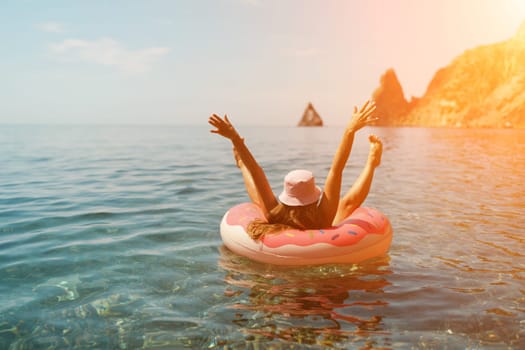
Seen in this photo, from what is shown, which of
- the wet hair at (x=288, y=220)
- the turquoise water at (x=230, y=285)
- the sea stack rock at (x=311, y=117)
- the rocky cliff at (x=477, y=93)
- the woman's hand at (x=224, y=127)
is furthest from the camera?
the sea stack rock at (x=311, y=117)

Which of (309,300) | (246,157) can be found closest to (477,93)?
(246,157)

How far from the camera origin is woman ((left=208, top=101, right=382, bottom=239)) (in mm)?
5109

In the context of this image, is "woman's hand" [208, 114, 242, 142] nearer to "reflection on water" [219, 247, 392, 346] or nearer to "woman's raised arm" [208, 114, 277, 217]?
"woman's raised arm" [208, 114, 277, 217]

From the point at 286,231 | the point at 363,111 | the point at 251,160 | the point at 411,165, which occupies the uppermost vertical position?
the point at 363,111

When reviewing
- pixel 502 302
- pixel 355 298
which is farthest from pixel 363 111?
pixel 502 302

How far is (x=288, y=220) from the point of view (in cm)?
554

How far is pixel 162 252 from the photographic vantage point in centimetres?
621

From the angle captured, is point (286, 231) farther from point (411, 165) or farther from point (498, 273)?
point (411, 165)

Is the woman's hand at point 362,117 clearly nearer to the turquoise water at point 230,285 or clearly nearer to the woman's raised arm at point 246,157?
the woman's raised arm at point 246,157

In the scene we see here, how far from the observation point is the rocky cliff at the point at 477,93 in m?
130

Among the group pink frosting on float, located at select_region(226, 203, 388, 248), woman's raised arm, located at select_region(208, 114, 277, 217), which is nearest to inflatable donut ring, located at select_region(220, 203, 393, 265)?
pink frosting on float, located at select_region(226, 203, 388, 248)

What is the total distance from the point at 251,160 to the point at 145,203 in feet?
17.9

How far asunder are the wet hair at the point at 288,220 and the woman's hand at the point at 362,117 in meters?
1.15

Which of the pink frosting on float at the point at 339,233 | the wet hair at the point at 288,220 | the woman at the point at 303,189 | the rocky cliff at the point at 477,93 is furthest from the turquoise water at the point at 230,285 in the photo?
the rocky cliff at the point at 477,93
